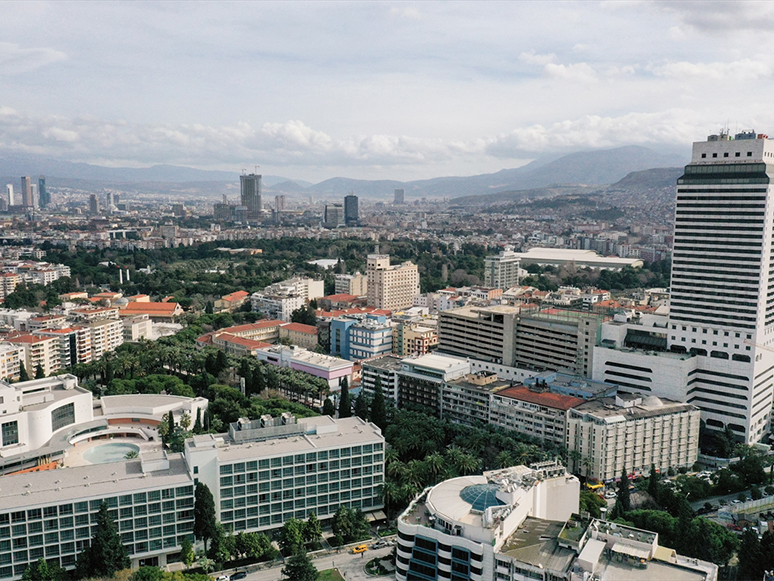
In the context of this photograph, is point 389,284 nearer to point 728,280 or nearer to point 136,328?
point 136,328

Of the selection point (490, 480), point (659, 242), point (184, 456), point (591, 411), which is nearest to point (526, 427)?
point (591, 411)

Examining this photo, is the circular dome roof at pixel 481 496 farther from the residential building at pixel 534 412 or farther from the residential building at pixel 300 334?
the residential building at pixel 300 334

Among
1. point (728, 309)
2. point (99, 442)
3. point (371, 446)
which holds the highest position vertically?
point (728, 309)

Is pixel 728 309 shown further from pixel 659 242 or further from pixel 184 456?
pixel 659 242

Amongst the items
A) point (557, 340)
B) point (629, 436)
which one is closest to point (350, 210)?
point (557, 340)

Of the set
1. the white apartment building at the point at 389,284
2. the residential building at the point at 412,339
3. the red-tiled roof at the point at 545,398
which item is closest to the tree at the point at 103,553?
the red-tiled roof at the point at 545,398
